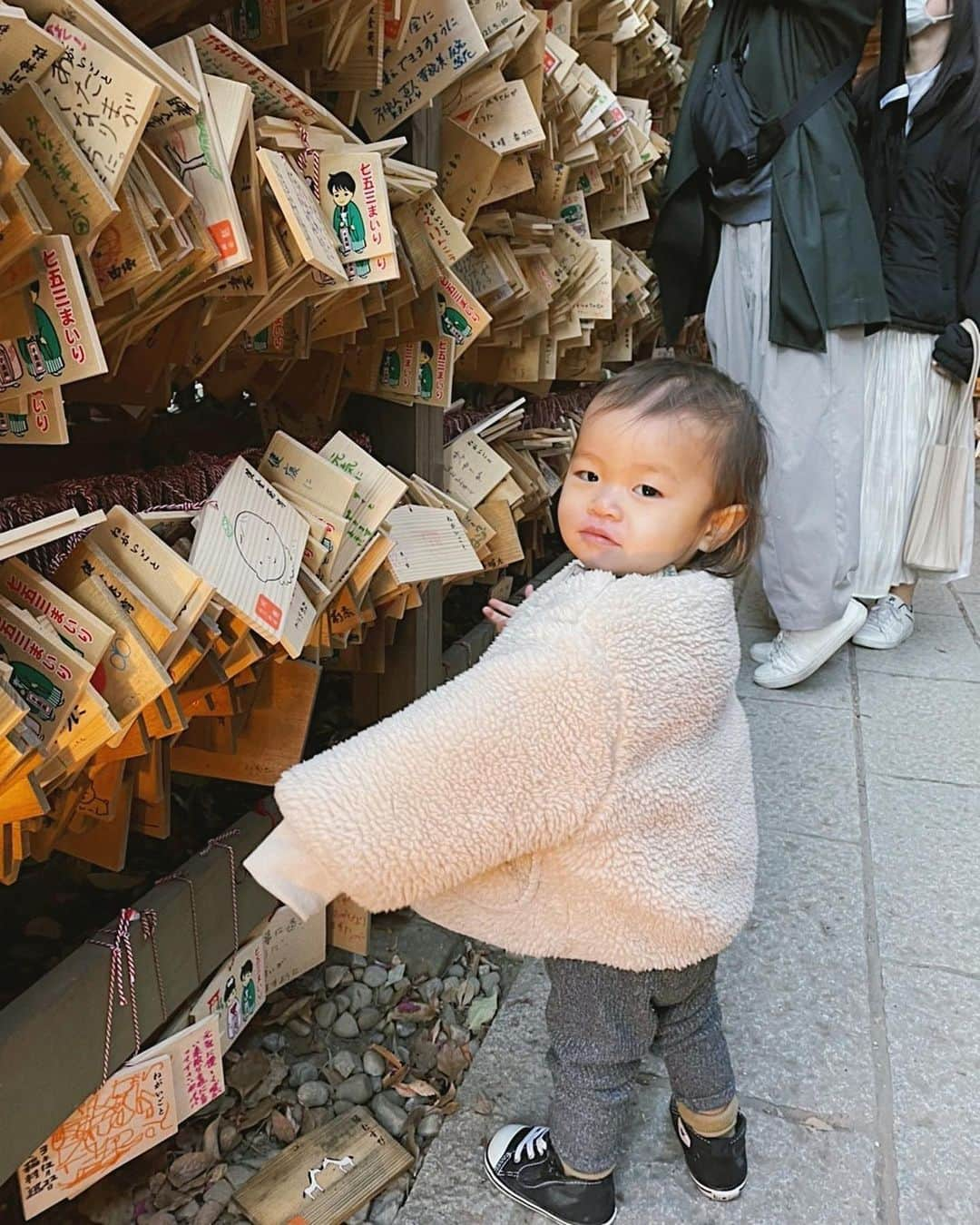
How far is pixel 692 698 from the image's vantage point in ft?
2.97

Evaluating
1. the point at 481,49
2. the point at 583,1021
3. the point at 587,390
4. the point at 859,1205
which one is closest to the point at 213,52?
the point at 481,49

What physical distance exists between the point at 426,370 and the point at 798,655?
4.99 feet

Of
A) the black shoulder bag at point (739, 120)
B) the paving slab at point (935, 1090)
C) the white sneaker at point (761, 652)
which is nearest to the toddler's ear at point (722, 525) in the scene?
the paving slab at point (935, 1090)

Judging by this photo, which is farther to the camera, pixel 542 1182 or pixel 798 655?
pixel 798 655

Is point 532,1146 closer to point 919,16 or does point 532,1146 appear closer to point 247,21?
point 247,21

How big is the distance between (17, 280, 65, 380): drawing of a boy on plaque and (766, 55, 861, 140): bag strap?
6.33ft

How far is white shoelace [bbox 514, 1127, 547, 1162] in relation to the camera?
1.16 m

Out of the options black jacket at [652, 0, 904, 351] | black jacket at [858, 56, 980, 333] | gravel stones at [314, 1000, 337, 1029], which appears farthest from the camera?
black jacket at [858, 56, 980, 333]

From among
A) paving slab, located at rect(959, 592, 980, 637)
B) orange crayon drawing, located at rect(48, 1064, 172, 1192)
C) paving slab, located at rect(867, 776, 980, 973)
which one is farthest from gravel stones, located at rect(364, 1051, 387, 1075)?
paving slab, located at rect(959, 592, 980, 637)

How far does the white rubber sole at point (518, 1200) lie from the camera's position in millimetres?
1110

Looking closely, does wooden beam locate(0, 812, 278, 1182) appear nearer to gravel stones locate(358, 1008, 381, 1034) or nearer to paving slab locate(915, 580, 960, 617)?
gravel stones locate(358, 1008, 381, 1034)

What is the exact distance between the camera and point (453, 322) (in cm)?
139

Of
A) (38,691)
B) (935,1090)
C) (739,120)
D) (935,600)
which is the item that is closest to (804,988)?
(935,1090)

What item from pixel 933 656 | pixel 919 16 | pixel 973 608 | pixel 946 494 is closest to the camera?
pixel 919 16
